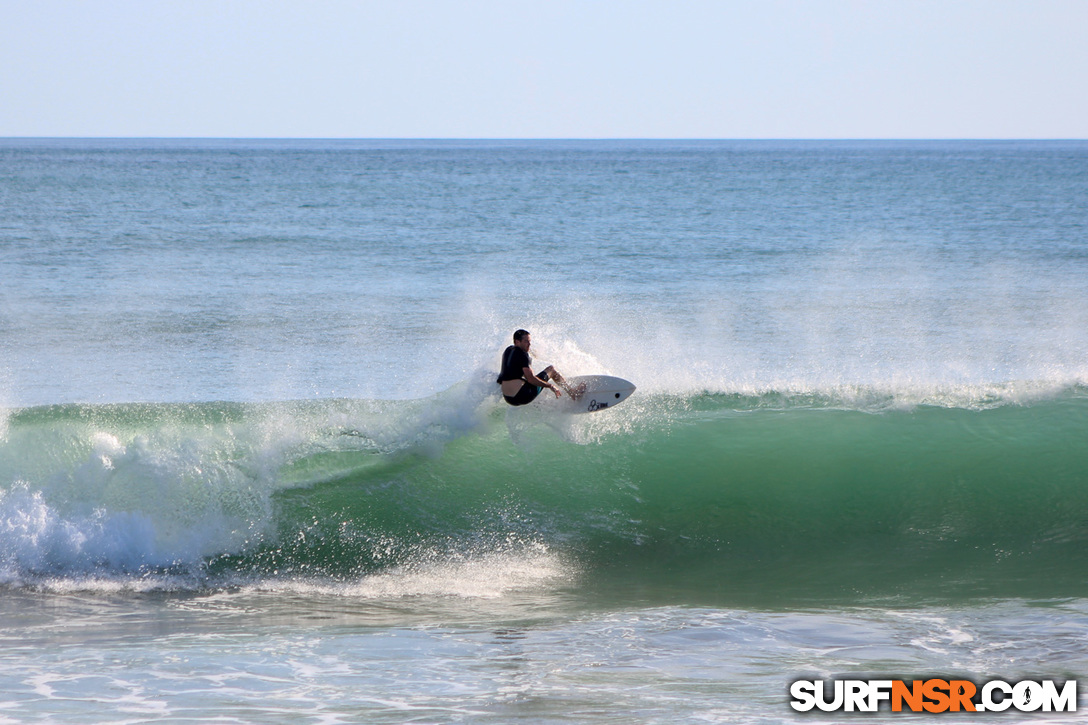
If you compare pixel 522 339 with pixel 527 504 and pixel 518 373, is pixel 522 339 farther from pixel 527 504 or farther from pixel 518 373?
pixel 527 504

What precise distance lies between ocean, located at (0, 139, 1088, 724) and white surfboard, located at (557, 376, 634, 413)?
300 millimetres

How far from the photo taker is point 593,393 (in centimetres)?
991

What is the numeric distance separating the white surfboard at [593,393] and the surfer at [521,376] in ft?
0.87

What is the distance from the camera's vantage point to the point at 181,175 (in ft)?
201

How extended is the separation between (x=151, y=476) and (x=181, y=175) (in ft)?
185

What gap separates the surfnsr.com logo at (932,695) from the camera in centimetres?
547

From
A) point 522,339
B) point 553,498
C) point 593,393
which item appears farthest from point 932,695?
point 593,393

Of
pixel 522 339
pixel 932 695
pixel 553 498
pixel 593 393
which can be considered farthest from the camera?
pixel 593 393

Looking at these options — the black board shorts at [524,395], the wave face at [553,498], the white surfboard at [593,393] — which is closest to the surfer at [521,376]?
the black board shorts at [524,395]

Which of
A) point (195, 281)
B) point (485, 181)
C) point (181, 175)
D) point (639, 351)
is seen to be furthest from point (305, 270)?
point (181, 175)

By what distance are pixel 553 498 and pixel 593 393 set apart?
111 centimetres

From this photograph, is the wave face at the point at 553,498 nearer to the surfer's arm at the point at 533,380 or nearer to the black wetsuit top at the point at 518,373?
the black wetsuit top at the point at 518,373

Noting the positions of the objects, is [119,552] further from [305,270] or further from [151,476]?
[305,270]

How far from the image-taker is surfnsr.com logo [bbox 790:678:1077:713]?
547cm
